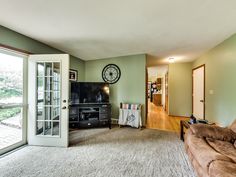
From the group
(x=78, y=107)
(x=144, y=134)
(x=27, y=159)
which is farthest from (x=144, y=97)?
(x=27, y=159)

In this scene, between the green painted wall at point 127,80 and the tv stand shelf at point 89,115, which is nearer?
the tv stand shelf at point 89,115

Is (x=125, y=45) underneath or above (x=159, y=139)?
above

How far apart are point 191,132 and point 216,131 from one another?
36 cm

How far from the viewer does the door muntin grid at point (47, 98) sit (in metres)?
2.98

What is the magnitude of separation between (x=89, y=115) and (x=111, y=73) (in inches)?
63.7

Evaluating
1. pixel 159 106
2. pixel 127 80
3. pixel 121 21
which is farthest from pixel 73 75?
pixel 159 106

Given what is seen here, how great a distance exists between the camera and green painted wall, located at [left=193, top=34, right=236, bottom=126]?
3.04 metres

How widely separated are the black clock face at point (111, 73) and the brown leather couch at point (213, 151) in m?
2.99

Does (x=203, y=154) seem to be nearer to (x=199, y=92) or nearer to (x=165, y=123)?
(x=165, y=123)

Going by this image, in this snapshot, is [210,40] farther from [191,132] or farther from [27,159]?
[27,159]

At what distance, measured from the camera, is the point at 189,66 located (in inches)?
232

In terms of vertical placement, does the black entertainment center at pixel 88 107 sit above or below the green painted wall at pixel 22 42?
below

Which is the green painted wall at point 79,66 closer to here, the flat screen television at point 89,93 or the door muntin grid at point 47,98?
the flat screen television at point 89,93

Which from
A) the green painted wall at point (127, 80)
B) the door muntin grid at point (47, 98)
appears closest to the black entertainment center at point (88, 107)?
the green painted wall at point (127, 80)
